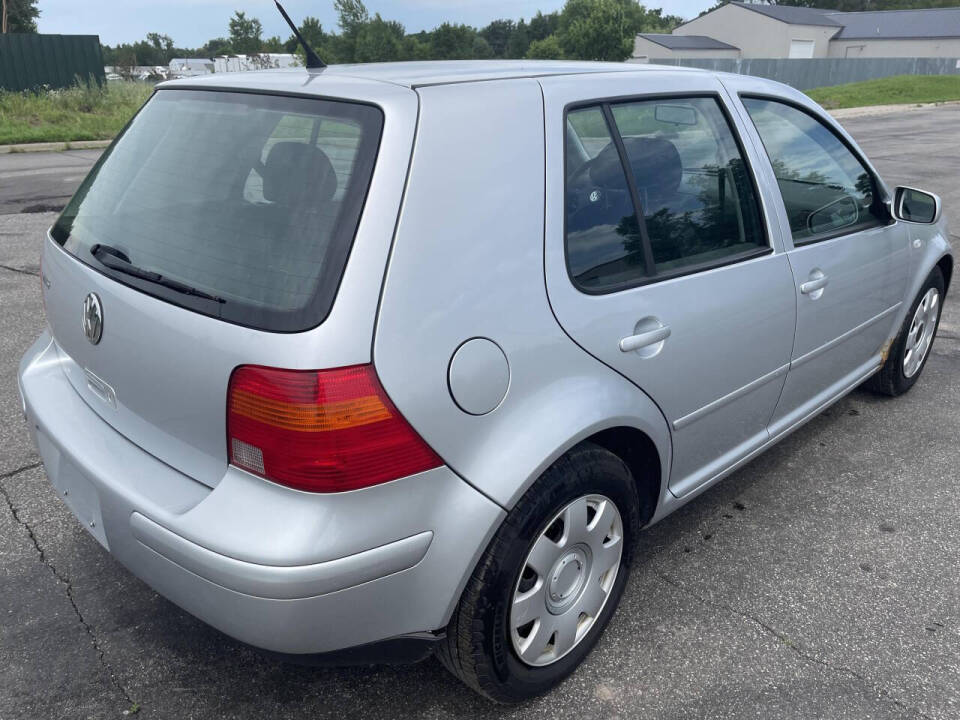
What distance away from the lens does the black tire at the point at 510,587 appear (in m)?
1.99

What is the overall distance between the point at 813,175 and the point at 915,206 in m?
0.87

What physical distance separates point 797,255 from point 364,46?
95.3 meters

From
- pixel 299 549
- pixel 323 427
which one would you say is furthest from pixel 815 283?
pixel 299 549

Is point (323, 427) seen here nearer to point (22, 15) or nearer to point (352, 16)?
point (22, 15)

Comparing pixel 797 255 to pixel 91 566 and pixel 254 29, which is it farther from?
pixel 254 29

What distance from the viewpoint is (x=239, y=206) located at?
2004 mm

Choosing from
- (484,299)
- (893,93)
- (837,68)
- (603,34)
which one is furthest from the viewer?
(603,34)

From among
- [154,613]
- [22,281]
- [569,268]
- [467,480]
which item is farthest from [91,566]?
[22,281]

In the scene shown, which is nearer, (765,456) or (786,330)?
(786,330)

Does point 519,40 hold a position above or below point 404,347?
above

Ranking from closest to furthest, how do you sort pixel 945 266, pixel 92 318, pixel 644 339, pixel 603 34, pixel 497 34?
pixel 92 318 → pixel 644 339 → pixel 945 266 → pixel 603 34 → pixel 497 34

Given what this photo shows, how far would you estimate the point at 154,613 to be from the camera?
261cm

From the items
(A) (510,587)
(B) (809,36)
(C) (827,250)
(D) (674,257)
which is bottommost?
(A) (510,587)

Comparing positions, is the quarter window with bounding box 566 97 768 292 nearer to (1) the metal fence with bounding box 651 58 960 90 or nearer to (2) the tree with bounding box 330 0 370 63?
(1) the metal fence with bounding box 651 58 960 90
